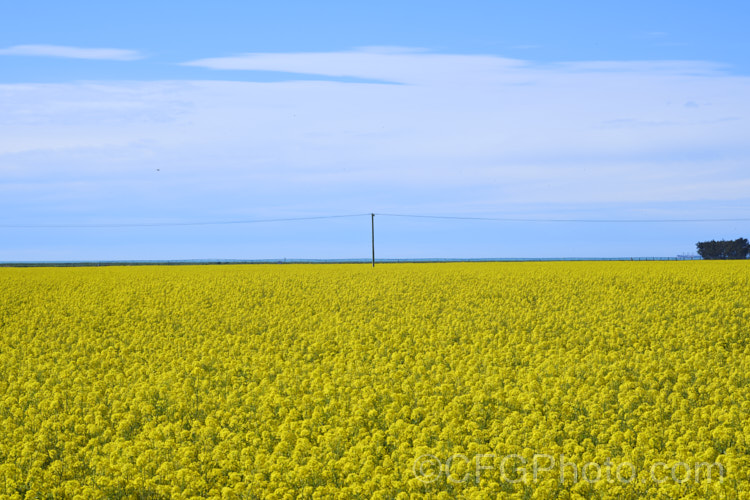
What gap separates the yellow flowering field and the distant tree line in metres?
87.2

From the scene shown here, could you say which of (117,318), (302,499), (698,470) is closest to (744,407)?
(698,470)

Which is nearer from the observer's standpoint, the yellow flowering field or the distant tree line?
the yellow flowering field

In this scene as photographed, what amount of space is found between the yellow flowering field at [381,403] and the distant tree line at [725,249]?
87.2 metres

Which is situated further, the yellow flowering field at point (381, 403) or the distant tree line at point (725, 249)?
the distant tree line at point (725, 249)

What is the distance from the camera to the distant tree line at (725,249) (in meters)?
103

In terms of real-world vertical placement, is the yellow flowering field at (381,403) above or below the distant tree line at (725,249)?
below

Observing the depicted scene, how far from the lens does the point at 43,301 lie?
31.7m

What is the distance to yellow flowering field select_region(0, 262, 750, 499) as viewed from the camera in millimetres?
8953

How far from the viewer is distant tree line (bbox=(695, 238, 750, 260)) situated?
102562 millimetres

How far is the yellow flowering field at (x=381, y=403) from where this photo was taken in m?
8.95

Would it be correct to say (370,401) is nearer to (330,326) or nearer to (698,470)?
(698,470)

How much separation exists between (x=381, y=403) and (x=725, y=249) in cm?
10626

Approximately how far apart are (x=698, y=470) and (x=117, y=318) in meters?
21.2

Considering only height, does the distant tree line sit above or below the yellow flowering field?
above
